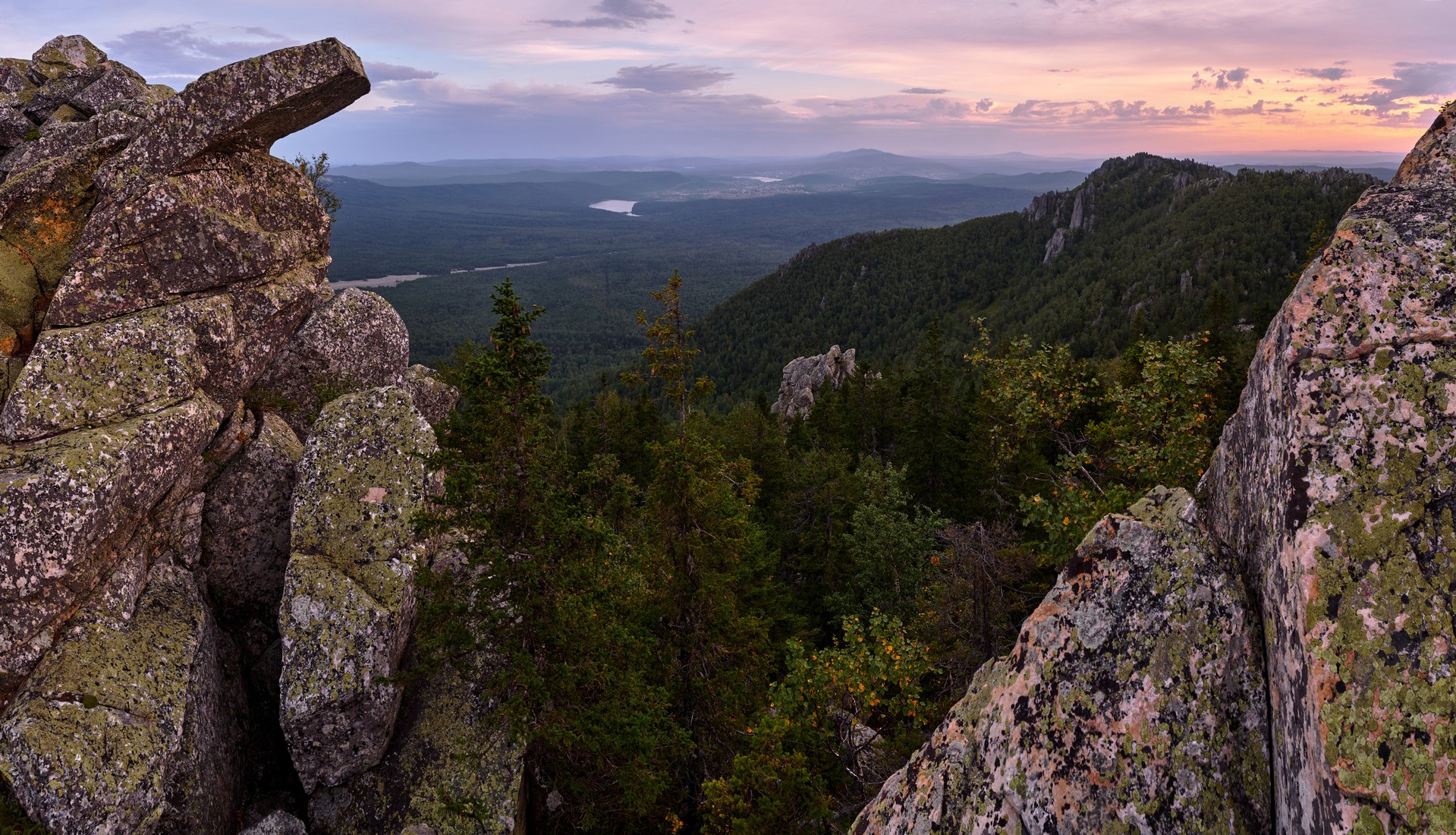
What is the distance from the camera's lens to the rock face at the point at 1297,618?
527 cm

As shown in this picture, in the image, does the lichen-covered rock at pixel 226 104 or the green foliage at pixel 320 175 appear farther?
the green foliage at pixel 320 175

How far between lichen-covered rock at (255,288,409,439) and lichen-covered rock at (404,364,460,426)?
1.96 feet

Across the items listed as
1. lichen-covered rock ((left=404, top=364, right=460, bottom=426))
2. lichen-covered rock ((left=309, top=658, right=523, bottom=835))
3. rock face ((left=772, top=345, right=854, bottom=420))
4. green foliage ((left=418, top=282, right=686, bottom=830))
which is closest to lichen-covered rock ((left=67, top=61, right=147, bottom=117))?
lichen-covered rock ((left=404, top=364, right=460, bottom=426))

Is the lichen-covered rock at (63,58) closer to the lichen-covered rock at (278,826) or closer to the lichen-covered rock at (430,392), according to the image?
the lichen-covered rock at (430,392)

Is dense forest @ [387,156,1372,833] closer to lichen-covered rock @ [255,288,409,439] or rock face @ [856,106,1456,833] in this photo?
rock face @ [856,106,1456,833]

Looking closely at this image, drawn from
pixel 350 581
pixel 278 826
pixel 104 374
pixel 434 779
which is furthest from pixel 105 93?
pixel 434 779

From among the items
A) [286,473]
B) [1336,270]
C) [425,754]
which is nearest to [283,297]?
[286,473]

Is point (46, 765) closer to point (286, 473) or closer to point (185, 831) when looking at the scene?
point (185, 831)

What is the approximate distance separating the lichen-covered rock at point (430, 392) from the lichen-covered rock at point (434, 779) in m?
9.98

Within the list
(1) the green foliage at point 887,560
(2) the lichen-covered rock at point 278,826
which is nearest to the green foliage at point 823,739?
(2) the lichen-covered rock at point 278,826

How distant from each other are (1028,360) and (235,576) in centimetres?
2106

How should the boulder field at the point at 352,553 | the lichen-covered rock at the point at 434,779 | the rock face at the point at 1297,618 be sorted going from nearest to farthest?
the rock face at the point at 1297,618 < the boulder field at the point at 352,553 < the lichen-covered rock at the point at 434,779

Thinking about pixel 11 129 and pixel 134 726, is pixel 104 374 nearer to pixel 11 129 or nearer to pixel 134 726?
pixel 134 726

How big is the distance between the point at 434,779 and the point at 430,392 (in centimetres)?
1282
